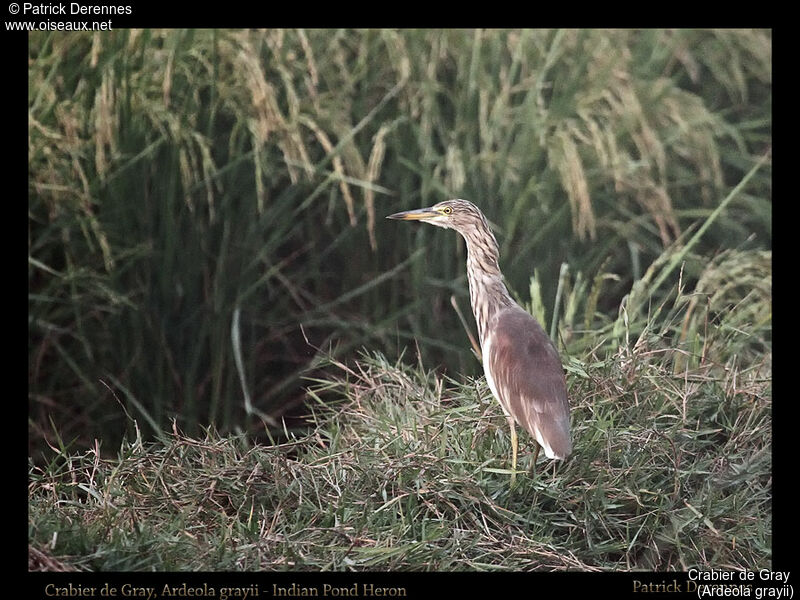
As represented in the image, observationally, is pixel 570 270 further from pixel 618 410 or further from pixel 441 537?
pixel 441 537

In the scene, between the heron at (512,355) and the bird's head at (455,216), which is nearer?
the heron at (512,355)

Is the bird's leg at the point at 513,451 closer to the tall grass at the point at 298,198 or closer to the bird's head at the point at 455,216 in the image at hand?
the bird's head at the point at 455,216

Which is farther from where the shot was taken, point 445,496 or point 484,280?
point 484,280

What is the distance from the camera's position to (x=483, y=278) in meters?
2.69

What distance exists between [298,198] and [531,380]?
1835 millimetres

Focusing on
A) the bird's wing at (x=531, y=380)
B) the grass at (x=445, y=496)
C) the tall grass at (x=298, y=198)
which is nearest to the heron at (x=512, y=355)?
the bird's wing at (x=531, y=380)

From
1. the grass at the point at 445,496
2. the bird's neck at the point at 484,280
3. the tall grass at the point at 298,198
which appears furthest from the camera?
the tall grass at the point at 298,198

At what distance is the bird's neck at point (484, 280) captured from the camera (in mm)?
2646

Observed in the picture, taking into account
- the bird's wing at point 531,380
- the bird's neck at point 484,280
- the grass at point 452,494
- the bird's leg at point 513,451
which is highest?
the bird's neck at point 484,280

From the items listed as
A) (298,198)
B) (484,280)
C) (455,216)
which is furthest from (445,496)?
(298,198)

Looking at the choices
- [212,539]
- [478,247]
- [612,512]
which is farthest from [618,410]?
[212,539]

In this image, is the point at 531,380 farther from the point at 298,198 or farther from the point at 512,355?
the point at 298,198

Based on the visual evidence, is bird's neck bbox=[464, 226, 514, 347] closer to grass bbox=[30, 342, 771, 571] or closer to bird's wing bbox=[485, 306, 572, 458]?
bird's wing bbox=[485, 306, 572, 458]

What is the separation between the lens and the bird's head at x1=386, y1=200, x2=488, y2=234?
107 inches
